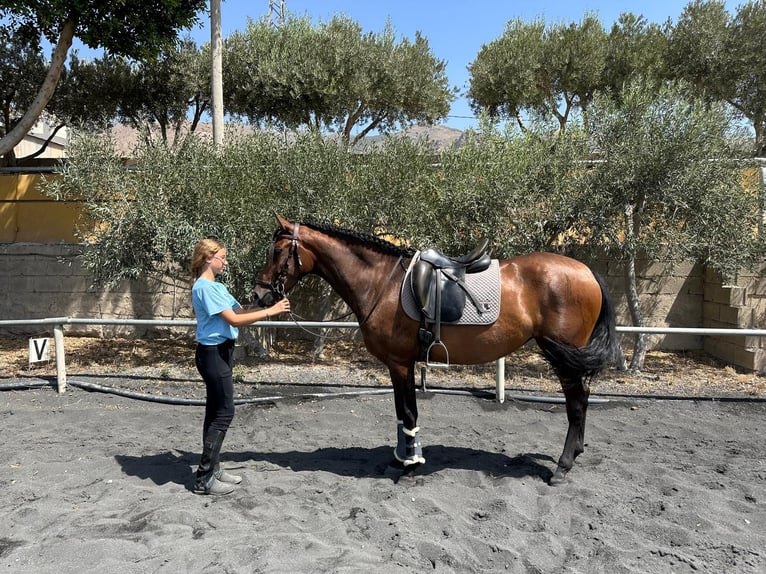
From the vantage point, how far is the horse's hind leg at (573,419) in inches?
147

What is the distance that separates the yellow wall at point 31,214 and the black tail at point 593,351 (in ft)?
31.2

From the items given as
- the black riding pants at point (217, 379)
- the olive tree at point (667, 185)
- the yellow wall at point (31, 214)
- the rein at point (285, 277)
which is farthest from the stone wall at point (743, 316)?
the yellow wall at point (31, 214)

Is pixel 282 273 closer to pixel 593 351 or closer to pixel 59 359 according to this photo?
pixel 593 351

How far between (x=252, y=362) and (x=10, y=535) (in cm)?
505

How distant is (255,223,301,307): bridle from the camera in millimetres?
3615

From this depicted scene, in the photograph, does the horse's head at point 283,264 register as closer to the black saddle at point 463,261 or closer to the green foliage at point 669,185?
the black saddle at point 463,261

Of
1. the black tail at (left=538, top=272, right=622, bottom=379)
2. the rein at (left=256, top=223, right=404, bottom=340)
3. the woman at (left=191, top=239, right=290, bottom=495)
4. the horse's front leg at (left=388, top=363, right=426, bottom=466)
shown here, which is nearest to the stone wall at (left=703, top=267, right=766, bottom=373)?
the black tail at (left=538, top=272, right=622, bottom=379)

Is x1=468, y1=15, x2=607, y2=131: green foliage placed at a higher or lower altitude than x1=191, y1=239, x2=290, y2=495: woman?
higher

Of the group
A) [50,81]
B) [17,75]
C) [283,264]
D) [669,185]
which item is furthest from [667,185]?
[17,75]

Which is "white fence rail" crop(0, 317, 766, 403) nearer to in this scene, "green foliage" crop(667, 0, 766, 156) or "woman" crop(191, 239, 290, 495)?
"woman" crop(191, 239, 290, 495)

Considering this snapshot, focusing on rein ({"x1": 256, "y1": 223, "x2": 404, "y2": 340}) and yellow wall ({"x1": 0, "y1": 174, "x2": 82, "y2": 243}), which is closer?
rein ({"x1": 256, "y1": 223, "x2": 404, "y2": 340})

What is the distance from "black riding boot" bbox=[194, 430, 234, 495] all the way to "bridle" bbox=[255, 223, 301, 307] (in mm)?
989

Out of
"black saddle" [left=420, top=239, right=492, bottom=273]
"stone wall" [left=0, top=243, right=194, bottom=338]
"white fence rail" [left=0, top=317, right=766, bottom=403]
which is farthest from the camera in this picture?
"stone wall" [left=0, top=243, right=194, bottom=338]

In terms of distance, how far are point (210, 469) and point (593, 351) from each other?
114 inches
